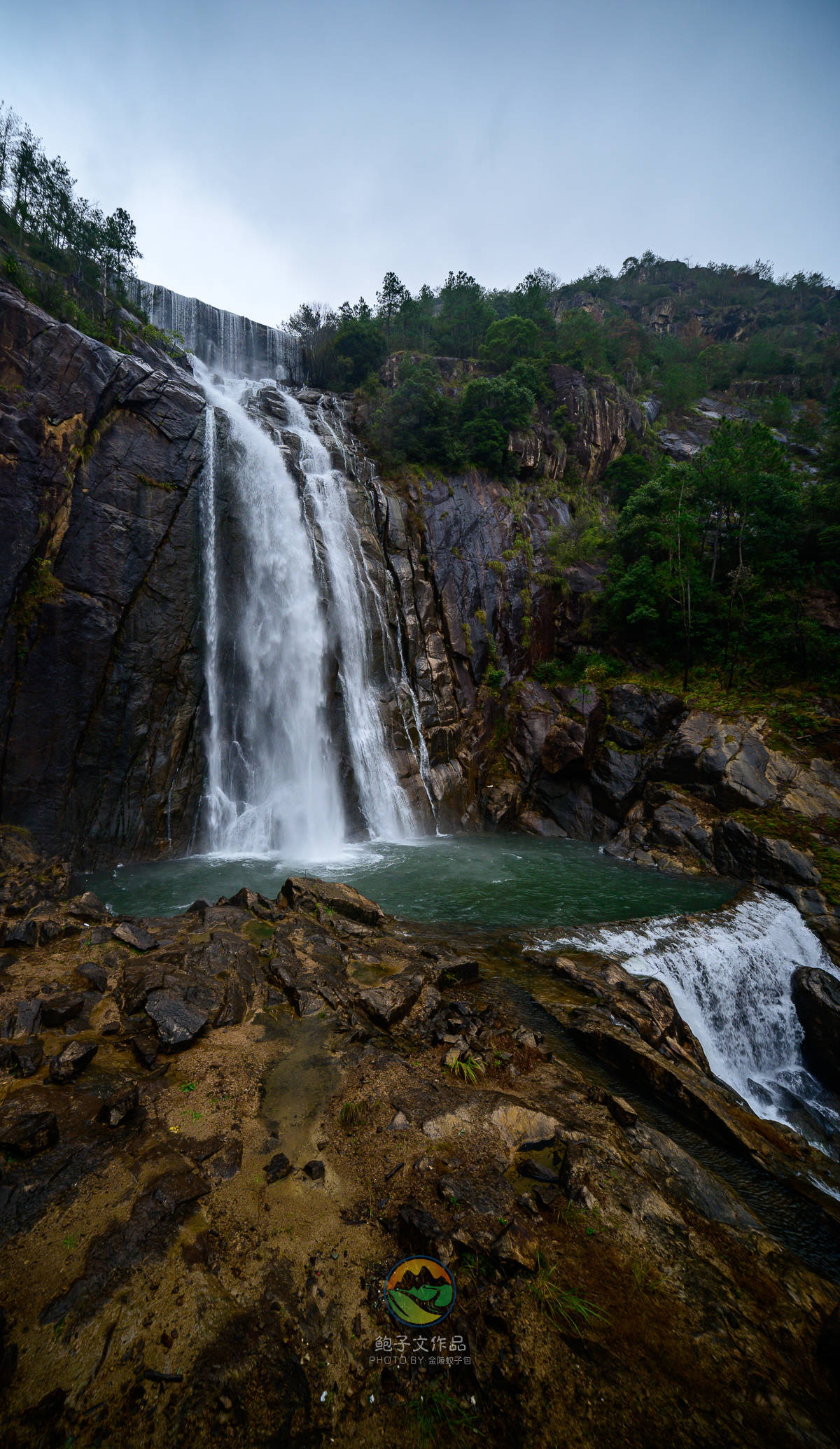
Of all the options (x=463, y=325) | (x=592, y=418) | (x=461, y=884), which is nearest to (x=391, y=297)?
(x=463, y=325)

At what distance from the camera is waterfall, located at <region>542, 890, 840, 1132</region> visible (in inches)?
297

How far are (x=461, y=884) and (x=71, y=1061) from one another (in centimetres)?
908

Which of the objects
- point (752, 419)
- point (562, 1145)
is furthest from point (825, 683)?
point (752, 419)

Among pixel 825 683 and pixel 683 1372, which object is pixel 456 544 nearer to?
pixel 825 683

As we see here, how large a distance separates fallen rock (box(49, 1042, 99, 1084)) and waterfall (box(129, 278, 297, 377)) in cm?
3688

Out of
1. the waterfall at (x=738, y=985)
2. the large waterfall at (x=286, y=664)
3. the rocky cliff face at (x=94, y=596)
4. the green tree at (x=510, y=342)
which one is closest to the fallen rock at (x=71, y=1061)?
the waterfall at (x=738, y=985)

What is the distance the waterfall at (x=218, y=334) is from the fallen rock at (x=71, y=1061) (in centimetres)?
3688

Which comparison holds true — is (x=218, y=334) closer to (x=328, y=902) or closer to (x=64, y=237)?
(x=64, y=237)

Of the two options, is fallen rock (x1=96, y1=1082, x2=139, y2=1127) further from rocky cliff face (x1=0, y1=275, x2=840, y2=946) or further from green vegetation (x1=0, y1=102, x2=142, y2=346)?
green vegetation (x1=0, y1=102, x2=142, y2=346)

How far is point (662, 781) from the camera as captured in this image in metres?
17.0

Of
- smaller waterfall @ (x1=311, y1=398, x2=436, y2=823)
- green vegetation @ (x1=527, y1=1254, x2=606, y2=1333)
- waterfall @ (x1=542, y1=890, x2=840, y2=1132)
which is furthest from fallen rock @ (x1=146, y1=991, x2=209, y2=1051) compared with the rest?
smaller waterfall @ (x1=311, y1=398, x2=436, y2=823)

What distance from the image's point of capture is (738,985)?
870 centimetres

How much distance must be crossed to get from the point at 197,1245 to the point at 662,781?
1712 cm

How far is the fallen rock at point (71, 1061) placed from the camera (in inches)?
162
